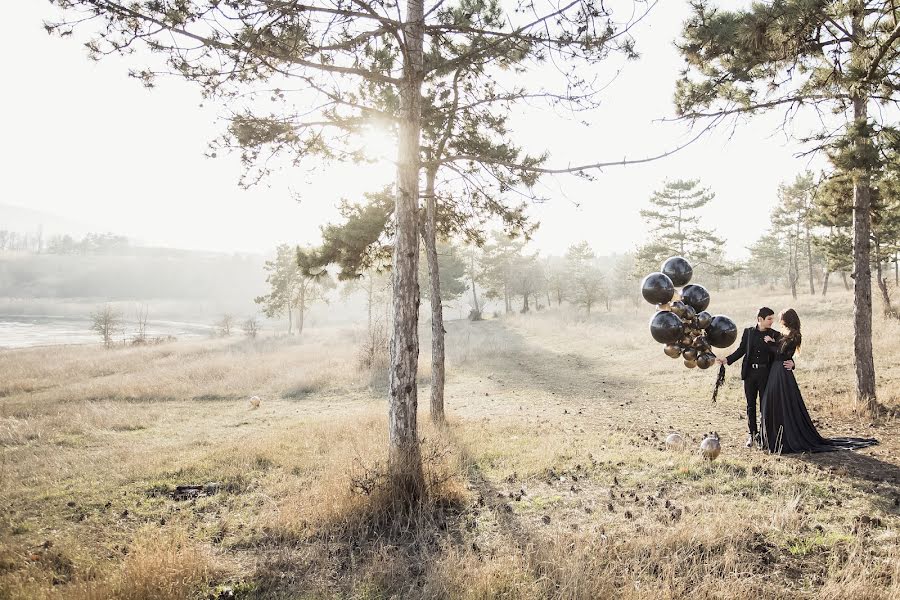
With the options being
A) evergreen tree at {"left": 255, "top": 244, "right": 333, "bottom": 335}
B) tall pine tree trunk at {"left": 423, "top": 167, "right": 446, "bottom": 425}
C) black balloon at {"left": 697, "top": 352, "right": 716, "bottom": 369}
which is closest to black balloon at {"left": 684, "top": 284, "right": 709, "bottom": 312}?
black balloon at {"left": 697, "top": 352, "right": 716, "bottom": 369}

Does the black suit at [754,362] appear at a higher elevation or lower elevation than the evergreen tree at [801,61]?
lower

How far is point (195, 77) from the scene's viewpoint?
4.99 metres

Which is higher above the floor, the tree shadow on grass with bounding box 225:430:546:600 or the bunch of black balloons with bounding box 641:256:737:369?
the bunch of black balloons with bounding box 641:256:737:369

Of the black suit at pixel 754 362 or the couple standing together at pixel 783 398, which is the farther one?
the black suit at pixel 754 362

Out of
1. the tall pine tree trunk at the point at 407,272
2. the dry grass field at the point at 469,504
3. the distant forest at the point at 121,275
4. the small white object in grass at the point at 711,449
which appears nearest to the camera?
the dry grass field at the point at 469,504

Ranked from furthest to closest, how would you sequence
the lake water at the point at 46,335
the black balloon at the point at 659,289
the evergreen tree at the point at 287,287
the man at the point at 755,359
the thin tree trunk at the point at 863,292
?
the lake water at the point at 46,335 < the evergreen tree at the point at 287,287 < the thin tree trunk at the point at 863,292 < the man at the point at 755,359 < the black balloon at the point at 659,289

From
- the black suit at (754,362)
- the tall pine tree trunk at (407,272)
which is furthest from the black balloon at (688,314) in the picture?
the tall pine tree trunk at (407,272)

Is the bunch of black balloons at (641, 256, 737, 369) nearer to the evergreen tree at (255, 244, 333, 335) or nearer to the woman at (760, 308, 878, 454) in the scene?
the woman at (760, 308, 878, 454)

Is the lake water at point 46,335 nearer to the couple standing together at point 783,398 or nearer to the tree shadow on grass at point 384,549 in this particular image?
the tree shadow on grass at point 384,549

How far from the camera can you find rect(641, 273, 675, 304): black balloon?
21.1 ft

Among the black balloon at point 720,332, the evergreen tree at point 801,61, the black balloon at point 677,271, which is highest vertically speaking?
the evergreen tree at point 801,61

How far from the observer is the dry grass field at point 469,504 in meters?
3.42

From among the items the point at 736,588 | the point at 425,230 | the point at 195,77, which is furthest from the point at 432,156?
the point at 736,588

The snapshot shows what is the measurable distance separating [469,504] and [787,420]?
5.25m
